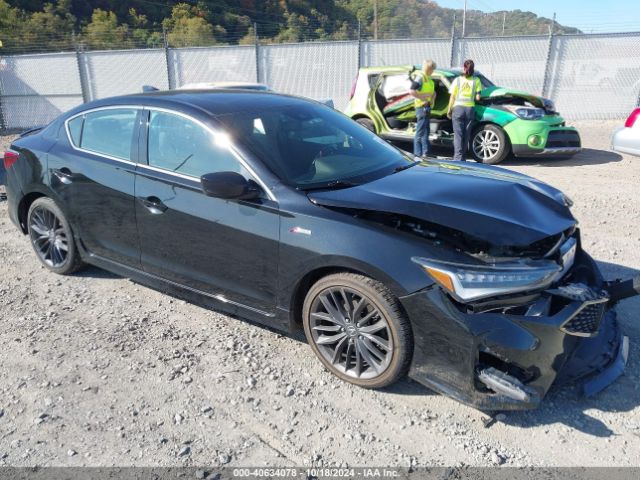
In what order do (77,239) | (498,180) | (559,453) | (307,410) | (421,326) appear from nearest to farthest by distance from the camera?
(559,453), (421,326), (307,410), (498,180), (77,239)

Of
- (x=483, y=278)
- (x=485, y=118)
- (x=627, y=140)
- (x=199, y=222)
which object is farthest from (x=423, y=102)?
(x=483, y=278)

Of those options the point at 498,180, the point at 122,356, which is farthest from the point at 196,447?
the point at 498,180

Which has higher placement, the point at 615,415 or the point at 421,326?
the point at 421,326

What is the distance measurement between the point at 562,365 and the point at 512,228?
2.44 ft

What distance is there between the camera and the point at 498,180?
3393 mm

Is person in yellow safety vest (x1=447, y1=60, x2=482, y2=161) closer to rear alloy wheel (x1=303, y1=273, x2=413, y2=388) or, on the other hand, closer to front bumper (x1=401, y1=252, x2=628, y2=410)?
front bumper (x1=401, y1=252, x2=628, y2=410)

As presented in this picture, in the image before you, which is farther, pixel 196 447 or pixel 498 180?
pixel 498 180

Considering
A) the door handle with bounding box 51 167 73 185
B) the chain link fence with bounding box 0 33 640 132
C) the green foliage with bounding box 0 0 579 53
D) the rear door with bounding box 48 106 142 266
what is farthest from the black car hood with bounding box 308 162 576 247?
the green foliage with bounding box 0 0 579 53

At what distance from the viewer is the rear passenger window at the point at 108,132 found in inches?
152

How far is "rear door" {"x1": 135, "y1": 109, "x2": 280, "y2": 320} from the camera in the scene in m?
3.15

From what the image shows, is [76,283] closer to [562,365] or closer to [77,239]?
[77,239]

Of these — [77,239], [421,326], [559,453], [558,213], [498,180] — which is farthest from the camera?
[77,239]

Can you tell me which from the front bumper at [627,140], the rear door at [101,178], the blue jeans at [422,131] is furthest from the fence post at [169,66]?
the front bumper at [627,140]

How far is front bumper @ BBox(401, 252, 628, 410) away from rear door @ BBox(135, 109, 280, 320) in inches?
39.5
